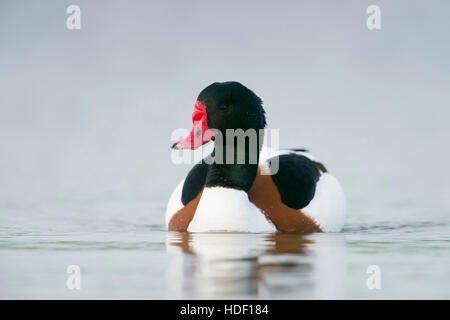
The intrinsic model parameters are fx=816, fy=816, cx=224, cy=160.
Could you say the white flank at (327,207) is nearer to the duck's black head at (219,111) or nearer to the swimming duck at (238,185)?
the swimming duck at (238,185)

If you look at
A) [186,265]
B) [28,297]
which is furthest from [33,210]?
[28,297]

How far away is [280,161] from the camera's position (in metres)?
8.38

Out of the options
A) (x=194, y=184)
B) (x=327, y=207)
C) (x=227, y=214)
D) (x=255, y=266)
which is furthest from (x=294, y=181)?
(x=255, y=266)

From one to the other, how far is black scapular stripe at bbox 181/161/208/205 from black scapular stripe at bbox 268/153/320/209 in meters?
0.70

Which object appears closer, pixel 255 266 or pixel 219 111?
pixel 255 266

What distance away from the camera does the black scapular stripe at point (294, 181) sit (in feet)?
26.0

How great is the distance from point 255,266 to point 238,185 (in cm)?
234

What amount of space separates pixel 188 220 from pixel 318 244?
1.57m

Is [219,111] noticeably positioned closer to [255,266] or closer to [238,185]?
[238,185]

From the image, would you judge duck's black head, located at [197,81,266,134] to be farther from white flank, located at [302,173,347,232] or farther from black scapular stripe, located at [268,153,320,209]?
white flank, located at [302,173,347,232]

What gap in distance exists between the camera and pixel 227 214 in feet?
24.9

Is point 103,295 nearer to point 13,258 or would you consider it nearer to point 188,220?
point 13,258

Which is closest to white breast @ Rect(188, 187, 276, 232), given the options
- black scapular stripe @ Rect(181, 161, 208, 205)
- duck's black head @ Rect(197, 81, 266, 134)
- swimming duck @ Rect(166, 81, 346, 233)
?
swimming duck @ Rect(166, 81, 346, 233)

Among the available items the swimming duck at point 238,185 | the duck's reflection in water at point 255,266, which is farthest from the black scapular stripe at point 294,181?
the duck's reflection in water at point 255,266
